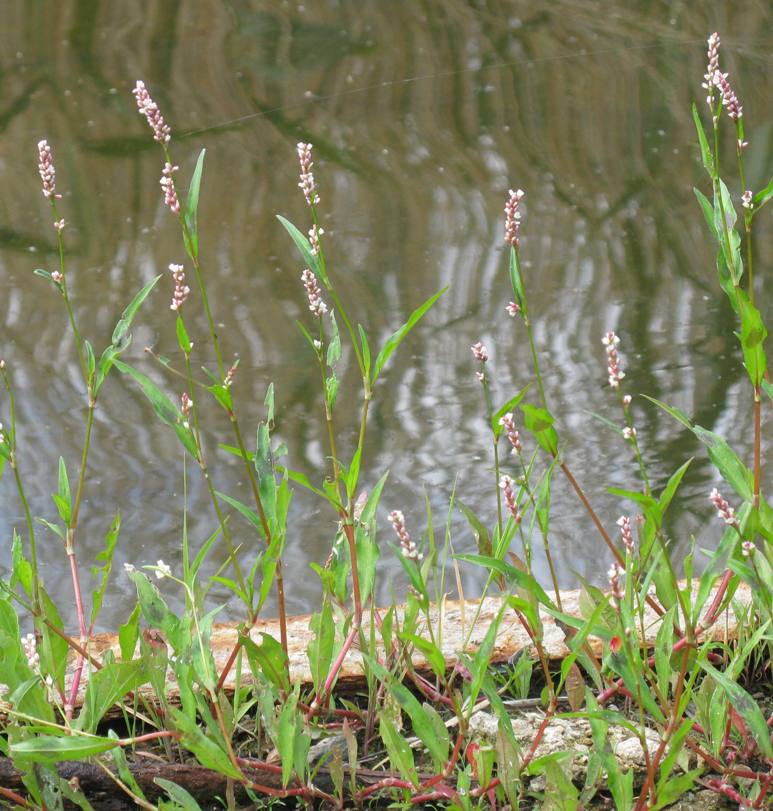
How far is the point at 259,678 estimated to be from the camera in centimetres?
73

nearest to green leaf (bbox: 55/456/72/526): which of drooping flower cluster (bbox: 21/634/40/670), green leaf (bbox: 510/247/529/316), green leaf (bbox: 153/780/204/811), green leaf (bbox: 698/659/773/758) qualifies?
drooping flower cluster (bbox: 21/634/40/670)

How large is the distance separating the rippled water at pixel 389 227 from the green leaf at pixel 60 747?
66 cm

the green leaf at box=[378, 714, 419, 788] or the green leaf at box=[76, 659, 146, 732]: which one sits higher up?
the green leaf at box=[76, 659, 146, 732]

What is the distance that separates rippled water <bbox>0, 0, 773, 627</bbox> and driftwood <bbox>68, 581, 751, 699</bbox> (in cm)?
36

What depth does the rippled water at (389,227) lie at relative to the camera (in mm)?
1491

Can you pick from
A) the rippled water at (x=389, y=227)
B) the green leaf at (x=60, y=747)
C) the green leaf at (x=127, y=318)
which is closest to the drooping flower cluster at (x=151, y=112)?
the green leaf at (x=127, y=318)

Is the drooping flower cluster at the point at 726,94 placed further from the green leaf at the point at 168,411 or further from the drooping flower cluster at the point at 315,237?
the green leaf at the point at 168,411

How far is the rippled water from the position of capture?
1491mm

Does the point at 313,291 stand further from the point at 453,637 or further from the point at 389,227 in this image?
the point at 389,227

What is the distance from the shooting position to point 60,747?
0.62 meters

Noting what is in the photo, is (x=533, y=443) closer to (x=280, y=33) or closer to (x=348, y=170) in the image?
(x=348, y=170)

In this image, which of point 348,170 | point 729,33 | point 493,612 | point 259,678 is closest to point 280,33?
point 348,170

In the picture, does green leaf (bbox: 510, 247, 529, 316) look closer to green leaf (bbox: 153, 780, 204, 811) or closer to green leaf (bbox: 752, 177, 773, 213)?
green leaf (bbox: 752, 177, 773, 213)

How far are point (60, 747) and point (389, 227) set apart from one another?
150cm
